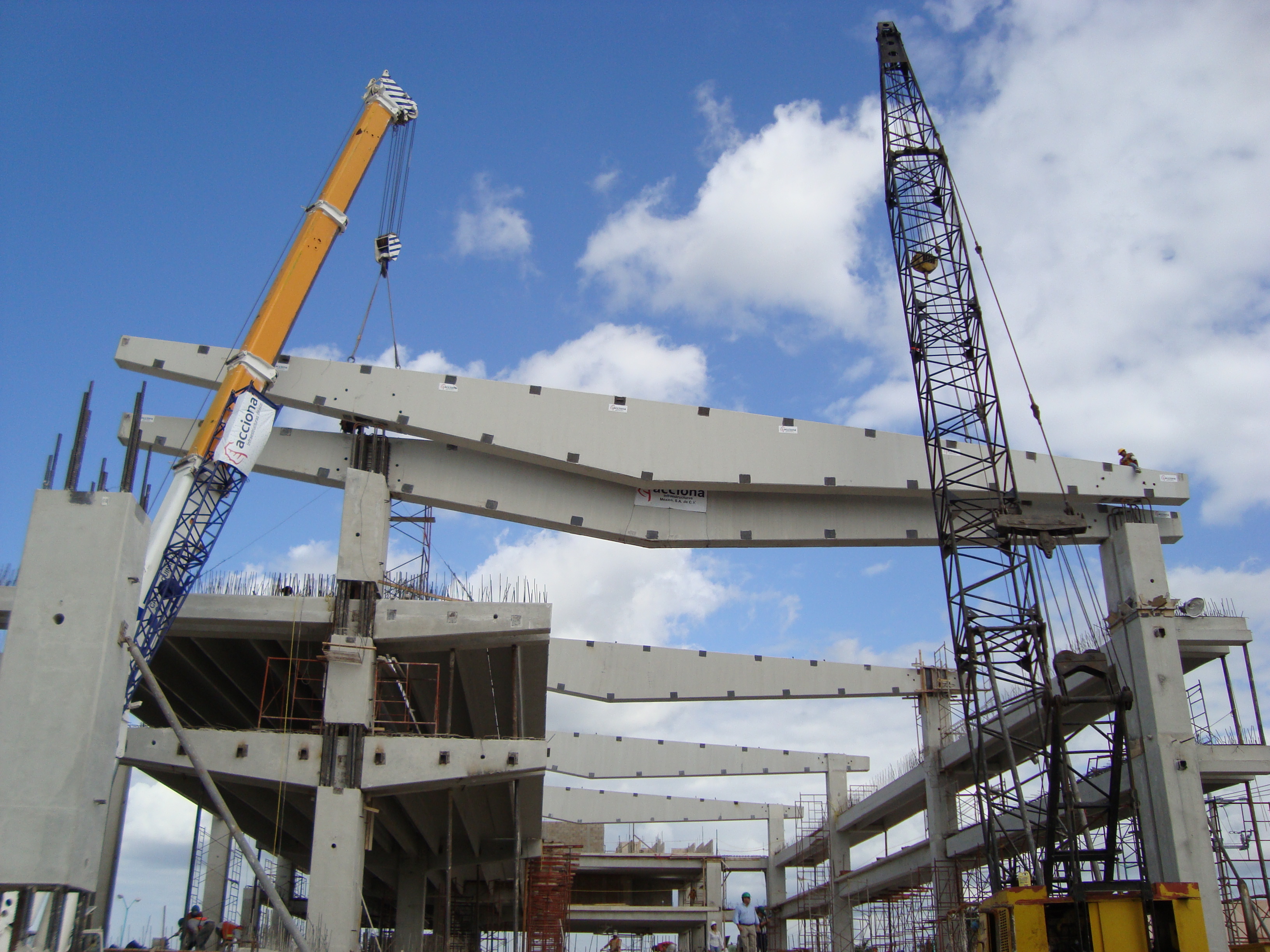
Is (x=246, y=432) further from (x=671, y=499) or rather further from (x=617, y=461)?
(x=671, y=499)

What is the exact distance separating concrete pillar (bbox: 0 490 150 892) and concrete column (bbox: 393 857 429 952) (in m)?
22.0

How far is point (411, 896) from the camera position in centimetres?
3553

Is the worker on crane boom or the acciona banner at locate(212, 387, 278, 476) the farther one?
the acciona banner at locate(212, 387, 278, 476)

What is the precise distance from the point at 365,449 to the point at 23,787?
41.5 ft

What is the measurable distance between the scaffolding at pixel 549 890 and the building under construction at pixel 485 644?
120 centimetres

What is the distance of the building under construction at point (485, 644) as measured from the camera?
13.9 meters

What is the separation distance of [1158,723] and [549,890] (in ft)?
71.9

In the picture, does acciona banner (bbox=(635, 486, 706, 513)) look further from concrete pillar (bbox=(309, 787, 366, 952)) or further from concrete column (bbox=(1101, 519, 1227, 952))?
concrete column (bbox=(1101, 519, 1227, 952))

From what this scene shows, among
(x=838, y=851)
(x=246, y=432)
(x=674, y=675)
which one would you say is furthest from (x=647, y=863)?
(x=246, y=432)

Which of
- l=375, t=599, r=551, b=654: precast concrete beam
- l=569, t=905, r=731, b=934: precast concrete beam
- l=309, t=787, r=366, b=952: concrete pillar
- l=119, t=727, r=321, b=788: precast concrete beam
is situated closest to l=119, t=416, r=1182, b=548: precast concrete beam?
l=375, t=599, r=551, b=654: precast concrete beam

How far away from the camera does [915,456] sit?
87.6 feet

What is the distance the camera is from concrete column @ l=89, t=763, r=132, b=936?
24953mm

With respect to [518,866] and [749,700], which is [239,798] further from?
[749,700]

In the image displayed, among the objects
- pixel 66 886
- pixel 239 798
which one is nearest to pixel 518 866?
pixel 239 798
